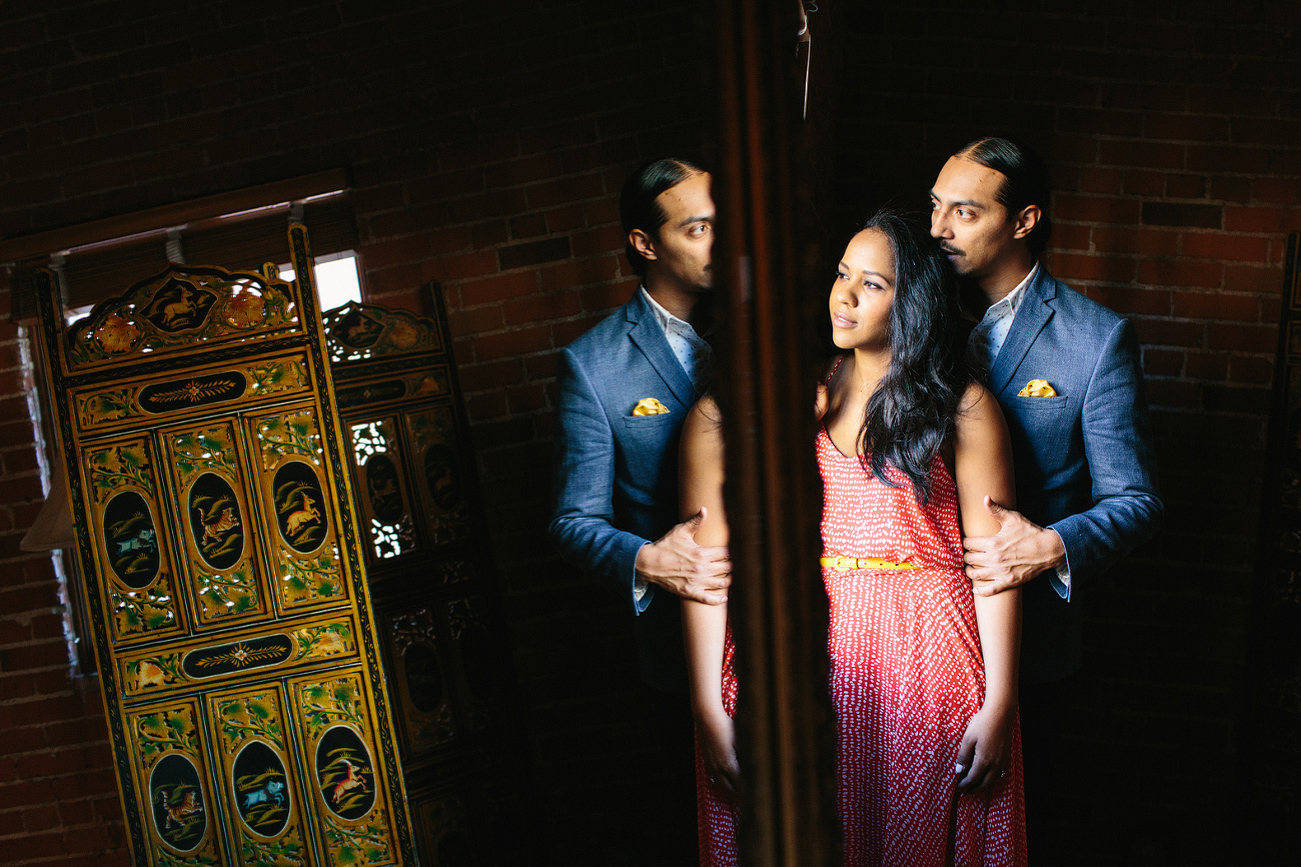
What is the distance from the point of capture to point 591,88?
31.4 inches

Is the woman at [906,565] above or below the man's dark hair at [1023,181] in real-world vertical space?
below

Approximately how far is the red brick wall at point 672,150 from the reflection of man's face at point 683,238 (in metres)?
0.05

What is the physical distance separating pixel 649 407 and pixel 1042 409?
407 mm

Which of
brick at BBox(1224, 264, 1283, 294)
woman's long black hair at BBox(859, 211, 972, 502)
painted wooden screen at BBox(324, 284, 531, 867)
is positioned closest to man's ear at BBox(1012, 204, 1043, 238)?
woman's long black hair at BBox(859, 211, 972, 502)

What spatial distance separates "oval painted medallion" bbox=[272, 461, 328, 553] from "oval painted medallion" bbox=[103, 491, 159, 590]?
18 centimetres

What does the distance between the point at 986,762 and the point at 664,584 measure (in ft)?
1.24

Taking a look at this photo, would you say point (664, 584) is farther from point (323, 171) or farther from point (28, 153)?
point (28, 153)

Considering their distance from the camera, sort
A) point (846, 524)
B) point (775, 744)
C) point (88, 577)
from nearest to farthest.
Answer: point (775, 744)
point (846, 524)
point (88, 577)

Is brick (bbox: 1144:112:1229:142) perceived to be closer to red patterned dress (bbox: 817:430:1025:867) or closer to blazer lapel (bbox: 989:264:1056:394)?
blazer lapel (bbox: 989:264:1056:394)

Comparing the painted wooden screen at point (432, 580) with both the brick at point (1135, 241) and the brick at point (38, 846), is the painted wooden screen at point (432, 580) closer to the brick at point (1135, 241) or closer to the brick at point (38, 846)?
the brick at point (38, 846)

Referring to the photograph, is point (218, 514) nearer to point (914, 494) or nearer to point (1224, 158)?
point (914, 494)

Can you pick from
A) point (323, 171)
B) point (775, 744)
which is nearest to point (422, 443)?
point (323, 171)

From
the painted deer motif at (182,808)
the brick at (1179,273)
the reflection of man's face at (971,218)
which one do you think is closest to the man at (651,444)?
the reflection of man's face at (971,218)

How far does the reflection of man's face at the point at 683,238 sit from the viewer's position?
2.58ft
